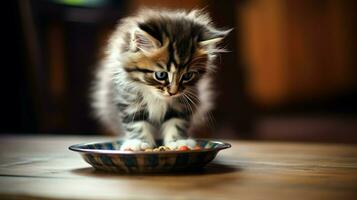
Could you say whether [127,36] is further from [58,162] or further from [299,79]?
[299,79]

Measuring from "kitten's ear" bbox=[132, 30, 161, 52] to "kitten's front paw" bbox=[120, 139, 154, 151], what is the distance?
248mm

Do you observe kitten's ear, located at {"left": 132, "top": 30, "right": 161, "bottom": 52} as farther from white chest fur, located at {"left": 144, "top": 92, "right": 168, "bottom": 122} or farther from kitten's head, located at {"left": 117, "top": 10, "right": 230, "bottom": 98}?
white chest fur, located at {"left": 144, "top": 92, "right": 168, "bottom": 122}

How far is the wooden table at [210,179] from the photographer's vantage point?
1.05m

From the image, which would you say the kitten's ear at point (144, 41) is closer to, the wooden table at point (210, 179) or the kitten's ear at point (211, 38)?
the kitten's ear at point (211, 38)

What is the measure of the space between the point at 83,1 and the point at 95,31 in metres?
0.20

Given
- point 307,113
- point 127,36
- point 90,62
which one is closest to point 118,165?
point 127,36

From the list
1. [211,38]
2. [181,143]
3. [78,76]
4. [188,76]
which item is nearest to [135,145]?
[181,143]

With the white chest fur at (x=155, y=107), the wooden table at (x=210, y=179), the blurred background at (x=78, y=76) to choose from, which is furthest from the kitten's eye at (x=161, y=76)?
the blurred background at (x=78, y=76)

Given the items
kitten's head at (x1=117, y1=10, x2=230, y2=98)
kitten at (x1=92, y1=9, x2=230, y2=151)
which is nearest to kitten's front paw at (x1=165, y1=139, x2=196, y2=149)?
kitten at (x1=92, y1=9, x2=230, y2=151)

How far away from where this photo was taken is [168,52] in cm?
153

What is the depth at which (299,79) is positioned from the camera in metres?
5.91

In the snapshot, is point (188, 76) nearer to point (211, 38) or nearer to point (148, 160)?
point (211, 38)

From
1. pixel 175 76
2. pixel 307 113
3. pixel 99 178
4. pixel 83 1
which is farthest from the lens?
pixel 307 113

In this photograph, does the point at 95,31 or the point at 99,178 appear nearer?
the point at 99,178
